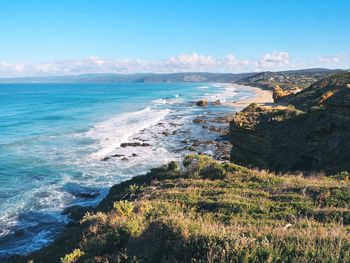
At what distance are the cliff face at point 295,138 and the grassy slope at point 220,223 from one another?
22.0 ft

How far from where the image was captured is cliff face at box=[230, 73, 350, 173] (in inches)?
903

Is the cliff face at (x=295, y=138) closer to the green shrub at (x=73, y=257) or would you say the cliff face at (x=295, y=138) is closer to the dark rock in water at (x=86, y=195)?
the dark rock in water at (x=86, y=195)

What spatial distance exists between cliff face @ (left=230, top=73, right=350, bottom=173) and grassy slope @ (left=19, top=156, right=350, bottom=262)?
6.70 m

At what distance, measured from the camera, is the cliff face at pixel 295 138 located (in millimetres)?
22938

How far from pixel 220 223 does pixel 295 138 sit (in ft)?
56.9

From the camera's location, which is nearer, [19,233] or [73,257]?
[73,257]

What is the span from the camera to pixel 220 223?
922 centimetres

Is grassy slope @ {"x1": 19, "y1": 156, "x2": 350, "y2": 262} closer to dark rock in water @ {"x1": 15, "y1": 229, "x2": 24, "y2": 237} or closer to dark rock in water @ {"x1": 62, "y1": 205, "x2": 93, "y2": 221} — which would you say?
dark rock in water @ {"x1": 62, "y1": 205, "x2": 93, "y2": 221}

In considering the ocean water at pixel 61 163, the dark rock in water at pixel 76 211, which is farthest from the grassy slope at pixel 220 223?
the ocean water at pixel 61 163

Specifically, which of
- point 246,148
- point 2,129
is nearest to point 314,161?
point 246,148

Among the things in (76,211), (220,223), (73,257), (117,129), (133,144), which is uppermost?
(220,223)

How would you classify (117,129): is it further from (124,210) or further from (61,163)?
(124,210)

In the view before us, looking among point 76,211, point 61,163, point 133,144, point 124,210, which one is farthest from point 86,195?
point 133,144

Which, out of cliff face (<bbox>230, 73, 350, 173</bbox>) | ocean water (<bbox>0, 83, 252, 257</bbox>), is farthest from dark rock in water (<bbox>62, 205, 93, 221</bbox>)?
cliff face (<bbox>230, 73, 350, 173</bbox>)
